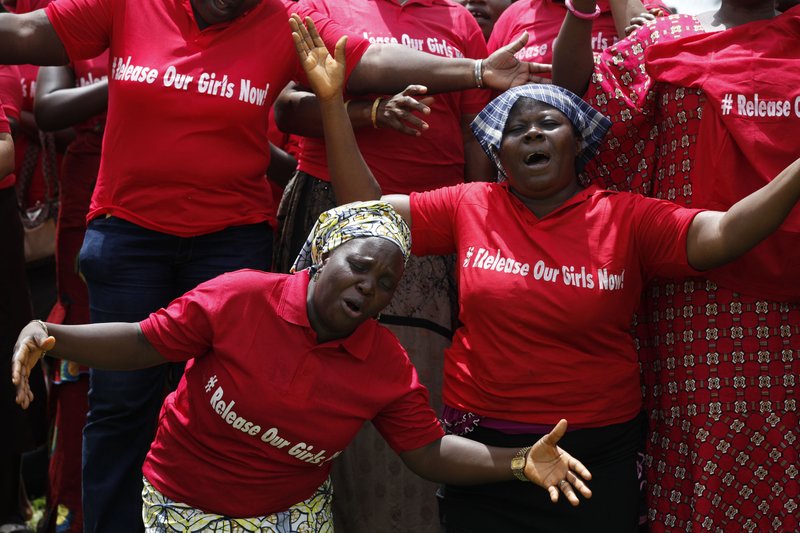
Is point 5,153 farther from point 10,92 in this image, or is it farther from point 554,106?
point 554,106

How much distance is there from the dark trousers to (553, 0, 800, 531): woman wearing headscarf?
8.9 inches

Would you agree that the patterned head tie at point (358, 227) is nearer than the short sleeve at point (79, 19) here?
Yes

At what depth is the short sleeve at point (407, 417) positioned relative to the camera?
351 centimetres

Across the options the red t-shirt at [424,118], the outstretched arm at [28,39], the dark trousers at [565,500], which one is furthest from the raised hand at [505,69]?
the outstretched arm at [28,39]

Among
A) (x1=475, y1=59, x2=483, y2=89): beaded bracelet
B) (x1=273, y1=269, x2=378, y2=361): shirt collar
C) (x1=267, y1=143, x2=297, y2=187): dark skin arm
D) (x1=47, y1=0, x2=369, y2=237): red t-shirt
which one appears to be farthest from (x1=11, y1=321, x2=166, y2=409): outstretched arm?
(x1=267, y1=143, x2=297, y2=187): dark skin arm

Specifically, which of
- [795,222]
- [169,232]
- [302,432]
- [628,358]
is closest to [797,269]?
[795,222]

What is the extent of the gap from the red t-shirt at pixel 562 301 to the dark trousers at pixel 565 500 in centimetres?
8

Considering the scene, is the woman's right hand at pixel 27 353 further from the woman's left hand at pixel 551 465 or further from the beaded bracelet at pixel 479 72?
the beaded bracelet at pixel 479 72

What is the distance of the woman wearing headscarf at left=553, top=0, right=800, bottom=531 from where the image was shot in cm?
365

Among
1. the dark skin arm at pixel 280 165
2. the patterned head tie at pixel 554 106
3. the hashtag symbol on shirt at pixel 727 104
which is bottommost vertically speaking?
the dark skin arm at pixel 280 165

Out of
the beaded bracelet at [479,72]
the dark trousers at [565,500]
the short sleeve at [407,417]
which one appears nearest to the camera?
the short sleeve at [407,417]

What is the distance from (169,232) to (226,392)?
0.92m

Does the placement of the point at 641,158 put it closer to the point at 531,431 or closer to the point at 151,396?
the point at 531,431

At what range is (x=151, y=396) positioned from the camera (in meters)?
4.12
